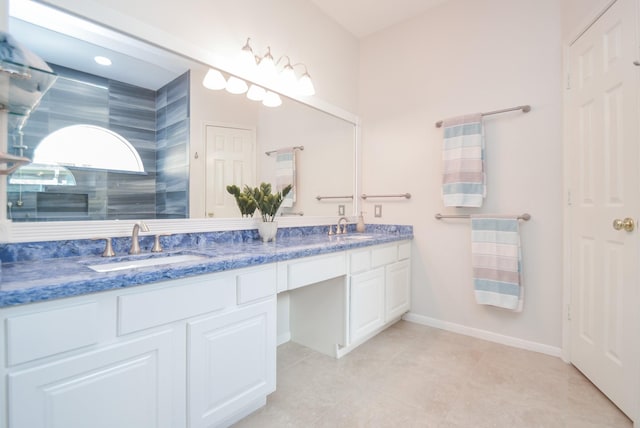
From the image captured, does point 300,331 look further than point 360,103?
No

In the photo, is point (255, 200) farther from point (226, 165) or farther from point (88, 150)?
point (88, 150)

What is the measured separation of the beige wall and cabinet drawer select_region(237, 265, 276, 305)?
1642mm

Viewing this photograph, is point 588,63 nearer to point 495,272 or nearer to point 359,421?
point 495,272

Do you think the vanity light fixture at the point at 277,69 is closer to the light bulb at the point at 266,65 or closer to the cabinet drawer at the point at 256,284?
the light bulb at the point at 266,65

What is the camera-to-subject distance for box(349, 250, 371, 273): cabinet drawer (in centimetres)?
203

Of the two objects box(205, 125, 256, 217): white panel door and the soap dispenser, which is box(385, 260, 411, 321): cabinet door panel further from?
box(205, 125, 256, 217): white panel door

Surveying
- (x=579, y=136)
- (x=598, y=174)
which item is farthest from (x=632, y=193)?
(x=579, y=136)

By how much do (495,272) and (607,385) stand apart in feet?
2.62

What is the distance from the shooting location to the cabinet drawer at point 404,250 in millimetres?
2566

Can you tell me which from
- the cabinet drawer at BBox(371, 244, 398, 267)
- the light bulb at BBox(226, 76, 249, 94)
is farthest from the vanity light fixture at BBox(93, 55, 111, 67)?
the cabinet drawer at BBox(371, 244, 398, 267)

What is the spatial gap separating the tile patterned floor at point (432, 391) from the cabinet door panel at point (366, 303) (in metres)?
0.17

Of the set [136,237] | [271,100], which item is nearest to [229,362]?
[136,237]

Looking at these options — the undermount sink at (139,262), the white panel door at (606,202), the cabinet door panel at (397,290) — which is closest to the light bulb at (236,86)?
the undermount sink at (139,262)

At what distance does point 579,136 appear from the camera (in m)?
1.85
